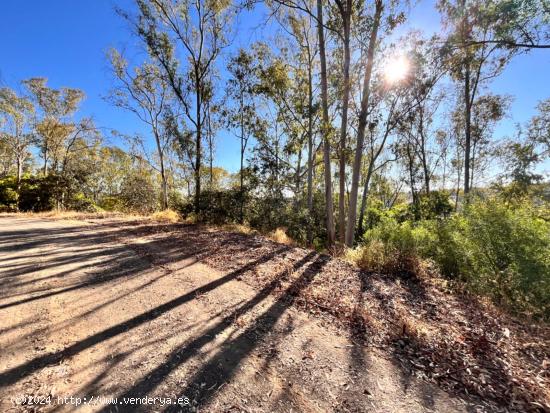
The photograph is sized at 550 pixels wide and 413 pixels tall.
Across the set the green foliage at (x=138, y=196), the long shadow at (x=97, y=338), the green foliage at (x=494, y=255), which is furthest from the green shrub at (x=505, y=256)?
the green foliage at (x=138, y=196)

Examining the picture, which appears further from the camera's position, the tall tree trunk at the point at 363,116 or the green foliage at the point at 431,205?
the green foliage at the point at 431,205

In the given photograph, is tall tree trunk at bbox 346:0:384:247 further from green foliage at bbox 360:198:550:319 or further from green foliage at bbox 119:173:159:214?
green foliage at bbox 119:173:159:214

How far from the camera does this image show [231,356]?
2.18 metres

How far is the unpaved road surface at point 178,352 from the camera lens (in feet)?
5.74

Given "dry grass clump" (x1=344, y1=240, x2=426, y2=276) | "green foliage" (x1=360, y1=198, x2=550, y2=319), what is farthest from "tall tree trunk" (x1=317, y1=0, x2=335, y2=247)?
"green foliage" (x1=360, y1=198, x2=550, y2=319)

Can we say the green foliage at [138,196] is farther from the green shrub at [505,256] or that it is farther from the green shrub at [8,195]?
the green shrub at [505,256]

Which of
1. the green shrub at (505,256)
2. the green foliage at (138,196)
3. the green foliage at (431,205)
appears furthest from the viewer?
the green foliage at (431,205)

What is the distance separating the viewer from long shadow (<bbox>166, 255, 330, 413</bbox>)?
1800 mm

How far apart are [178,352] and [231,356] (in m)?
0.45

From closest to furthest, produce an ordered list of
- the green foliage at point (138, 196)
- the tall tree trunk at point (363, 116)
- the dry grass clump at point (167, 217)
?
the tall tree trunk at point (363, 116)
the dry grass clump at point (167, 217)
the green foliage at point (138, 196)

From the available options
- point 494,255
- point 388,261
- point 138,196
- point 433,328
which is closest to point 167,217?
point 138,196

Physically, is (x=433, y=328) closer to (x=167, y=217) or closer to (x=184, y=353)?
(x=184, y=353)

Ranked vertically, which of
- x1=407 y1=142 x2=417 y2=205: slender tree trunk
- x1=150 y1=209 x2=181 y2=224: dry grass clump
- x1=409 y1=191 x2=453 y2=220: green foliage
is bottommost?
x1=150 y1=209 x2=181 y2=224: dry grass clump

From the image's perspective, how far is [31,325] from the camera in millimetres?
2543
